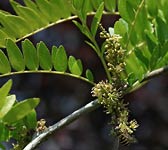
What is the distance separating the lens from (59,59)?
128 cm

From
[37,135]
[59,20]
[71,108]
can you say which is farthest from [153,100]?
[37,135]

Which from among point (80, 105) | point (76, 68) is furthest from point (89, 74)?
point (80, 105)

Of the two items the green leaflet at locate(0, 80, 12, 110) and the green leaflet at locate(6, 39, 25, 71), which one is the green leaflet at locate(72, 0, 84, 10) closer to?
the green leaflet at locate(6, 39, 25, 71)

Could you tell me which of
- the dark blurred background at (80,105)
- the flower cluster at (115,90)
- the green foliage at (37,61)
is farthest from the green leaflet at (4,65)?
the dark blurred background at (80,105)

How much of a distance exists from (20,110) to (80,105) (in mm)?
2025

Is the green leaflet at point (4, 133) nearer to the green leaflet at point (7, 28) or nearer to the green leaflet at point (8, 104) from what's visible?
the green leaflet at point (8, 104)

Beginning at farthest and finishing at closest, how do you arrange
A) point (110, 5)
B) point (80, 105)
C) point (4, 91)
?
point (80, 105) → point (110, 5) → point (4, 91)

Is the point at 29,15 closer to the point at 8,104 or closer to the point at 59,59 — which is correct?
the point at 59,59

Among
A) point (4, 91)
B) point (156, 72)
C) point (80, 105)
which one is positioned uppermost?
point (4, 91)

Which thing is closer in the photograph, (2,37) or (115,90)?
(115,90)

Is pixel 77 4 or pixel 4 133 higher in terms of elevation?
pixel 77 4

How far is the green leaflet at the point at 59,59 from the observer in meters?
1.27

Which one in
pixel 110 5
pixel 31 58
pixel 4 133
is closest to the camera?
pixel 4 133

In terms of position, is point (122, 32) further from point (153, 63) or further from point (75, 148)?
point (75, 148)
